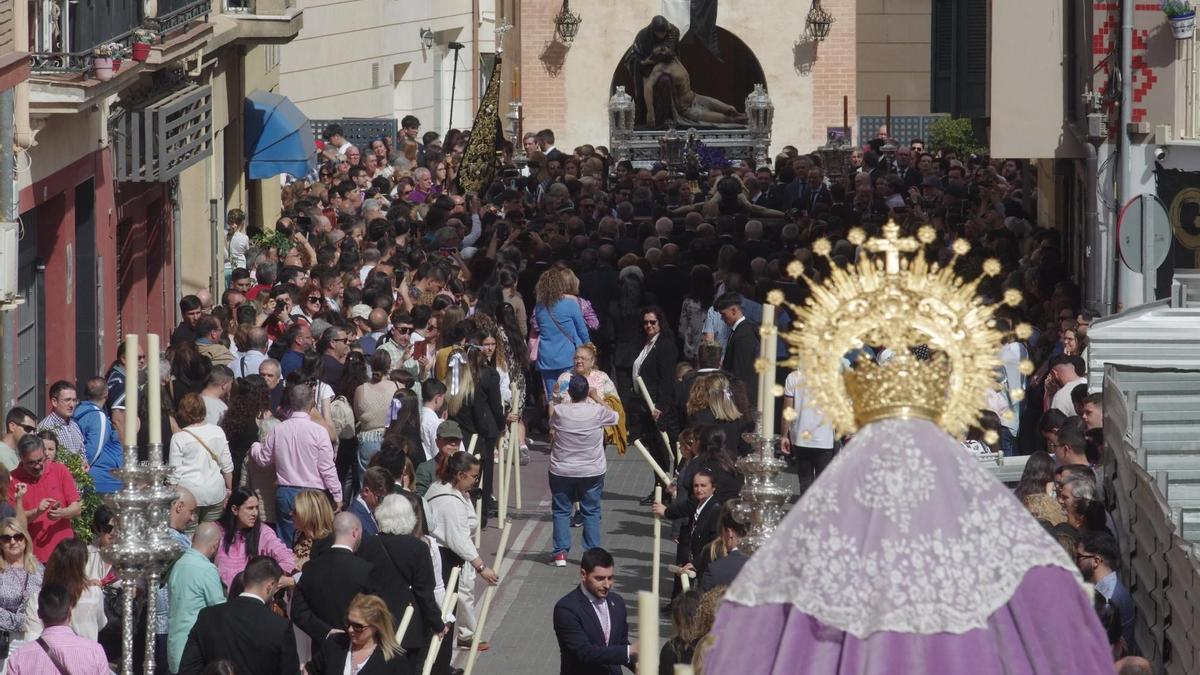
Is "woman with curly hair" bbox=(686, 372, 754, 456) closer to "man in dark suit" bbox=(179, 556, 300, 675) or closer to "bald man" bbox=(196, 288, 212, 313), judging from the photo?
"bald man" bbox=(196, 288, 212, 313)

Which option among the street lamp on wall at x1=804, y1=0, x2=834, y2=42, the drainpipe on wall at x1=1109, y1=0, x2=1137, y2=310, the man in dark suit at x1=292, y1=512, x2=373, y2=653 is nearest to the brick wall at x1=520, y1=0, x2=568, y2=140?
the street lamp on wall at x1=804, y1=0, x2=834, y2=42

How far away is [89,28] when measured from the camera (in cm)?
1927

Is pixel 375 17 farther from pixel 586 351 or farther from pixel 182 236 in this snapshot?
pixel 586 351

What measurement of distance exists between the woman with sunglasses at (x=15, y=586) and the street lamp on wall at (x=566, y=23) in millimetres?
37210

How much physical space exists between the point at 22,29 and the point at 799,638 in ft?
40.7

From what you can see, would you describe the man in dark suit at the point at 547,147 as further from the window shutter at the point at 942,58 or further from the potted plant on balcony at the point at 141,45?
the window shutter at the point at 942,58

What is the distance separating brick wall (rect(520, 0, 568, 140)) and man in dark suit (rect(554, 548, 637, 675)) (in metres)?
37.7

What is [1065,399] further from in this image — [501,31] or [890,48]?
[501,31]

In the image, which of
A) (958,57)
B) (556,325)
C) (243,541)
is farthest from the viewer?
(958,57)

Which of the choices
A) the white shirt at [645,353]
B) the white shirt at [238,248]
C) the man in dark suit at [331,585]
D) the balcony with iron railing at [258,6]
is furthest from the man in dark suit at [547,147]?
the man in dark suit at [331,585]

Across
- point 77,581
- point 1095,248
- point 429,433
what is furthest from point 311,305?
point 77,581

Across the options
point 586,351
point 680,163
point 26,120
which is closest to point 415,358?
point 586,351

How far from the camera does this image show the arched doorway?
48.8 meters

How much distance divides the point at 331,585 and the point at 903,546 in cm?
552
